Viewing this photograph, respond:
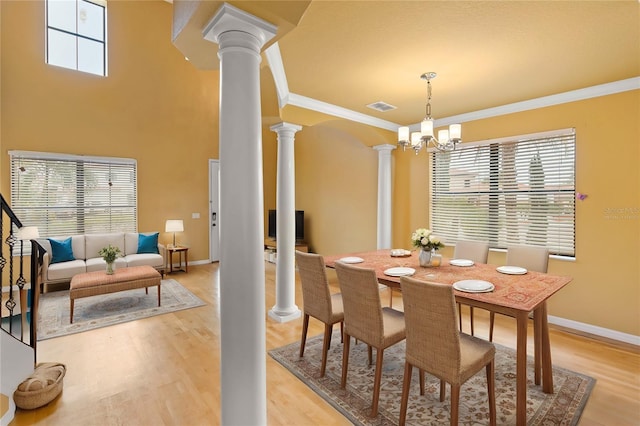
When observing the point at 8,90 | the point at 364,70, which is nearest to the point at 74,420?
the point at 364,70

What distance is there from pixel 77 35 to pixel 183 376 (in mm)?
6144

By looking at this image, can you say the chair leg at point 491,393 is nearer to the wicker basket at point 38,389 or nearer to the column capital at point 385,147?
the wicker basket at point 38,389

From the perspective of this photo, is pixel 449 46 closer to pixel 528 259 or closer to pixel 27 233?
pixel 528 259

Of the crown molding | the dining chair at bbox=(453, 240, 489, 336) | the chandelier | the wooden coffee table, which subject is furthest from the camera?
the wooden coffee table

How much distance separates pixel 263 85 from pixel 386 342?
2323mm

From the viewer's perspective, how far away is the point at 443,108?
13.2ft

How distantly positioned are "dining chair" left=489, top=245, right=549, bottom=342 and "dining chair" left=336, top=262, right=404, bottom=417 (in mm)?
1383

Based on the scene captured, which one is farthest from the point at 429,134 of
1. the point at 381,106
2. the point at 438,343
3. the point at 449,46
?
the point at 438,343

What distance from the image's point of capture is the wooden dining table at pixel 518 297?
1.87 metres

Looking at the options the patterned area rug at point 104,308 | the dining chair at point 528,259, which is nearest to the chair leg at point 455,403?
the dining chair at point 528,259

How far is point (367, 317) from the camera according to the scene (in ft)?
7.30

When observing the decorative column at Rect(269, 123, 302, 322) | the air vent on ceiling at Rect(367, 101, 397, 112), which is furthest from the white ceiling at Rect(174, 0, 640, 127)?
the decorative column at Rect(269, 123, 302, 322)

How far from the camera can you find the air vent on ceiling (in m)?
3.82

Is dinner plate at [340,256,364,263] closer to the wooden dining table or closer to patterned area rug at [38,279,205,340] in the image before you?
the wooden dining table
